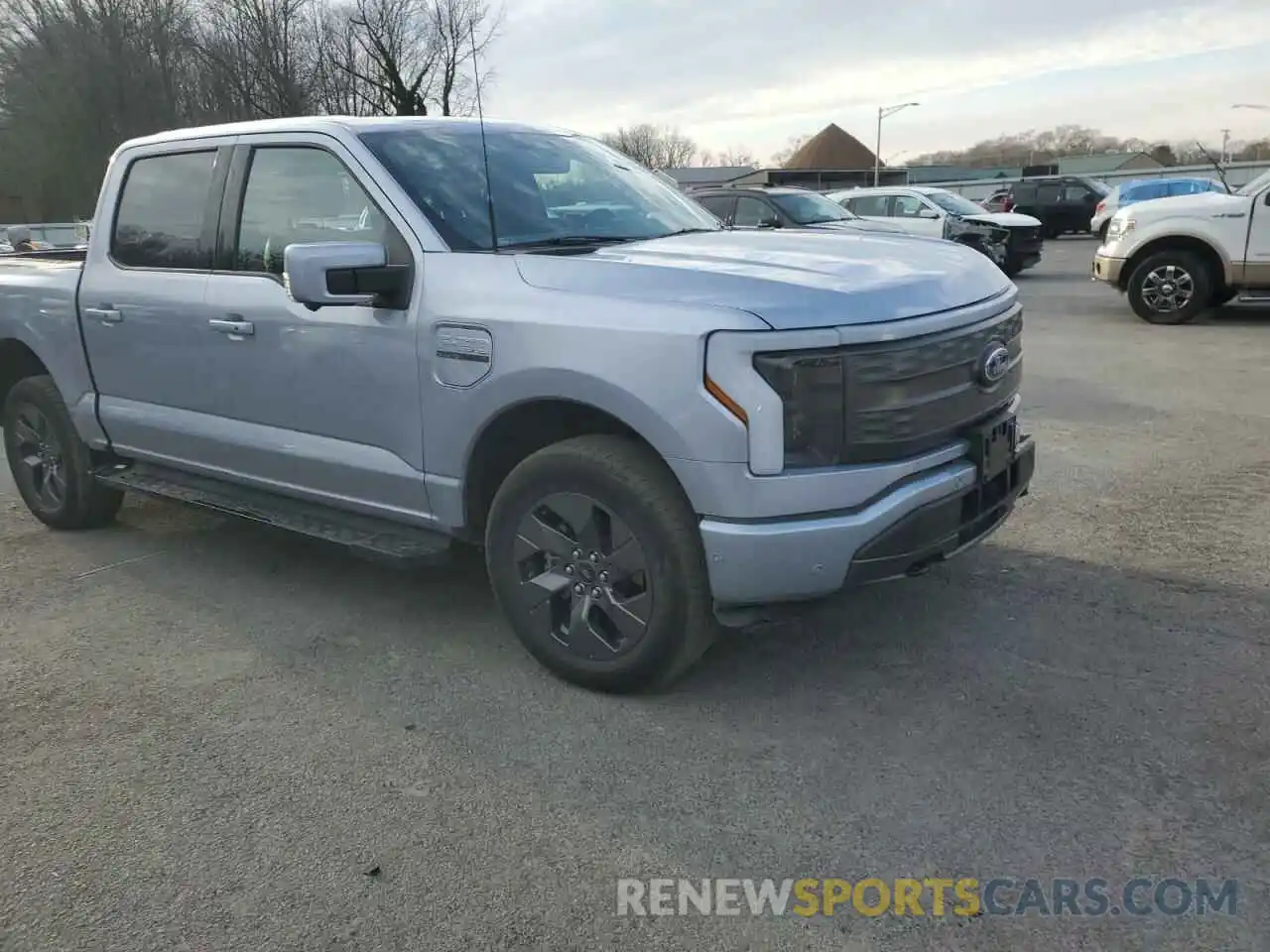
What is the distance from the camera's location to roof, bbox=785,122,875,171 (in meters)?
102

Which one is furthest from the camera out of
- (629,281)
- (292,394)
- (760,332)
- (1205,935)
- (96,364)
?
(96,364)

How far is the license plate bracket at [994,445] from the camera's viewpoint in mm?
3322

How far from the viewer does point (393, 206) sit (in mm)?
3705

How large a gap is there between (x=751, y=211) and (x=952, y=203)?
5.65 meters

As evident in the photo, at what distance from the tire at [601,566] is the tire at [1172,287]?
1032 centimetres

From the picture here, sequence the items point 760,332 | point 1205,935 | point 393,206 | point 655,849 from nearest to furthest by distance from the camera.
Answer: point 1205,935 → point 655,849 → point 760,332 → point 393,206

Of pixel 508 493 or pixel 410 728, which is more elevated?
pixel 508 493

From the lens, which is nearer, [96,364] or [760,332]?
[760,332]

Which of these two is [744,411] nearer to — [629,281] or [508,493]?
[629,281]

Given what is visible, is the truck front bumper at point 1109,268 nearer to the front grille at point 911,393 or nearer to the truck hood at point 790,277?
the truck hood at point 790,277

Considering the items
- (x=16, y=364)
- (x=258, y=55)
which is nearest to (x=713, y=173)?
(x=258, y=55)

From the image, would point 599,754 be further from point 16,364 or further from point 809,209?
point 809,209

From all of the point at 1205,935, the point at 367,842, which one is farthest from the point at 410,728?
Answer: the point at 1205,935

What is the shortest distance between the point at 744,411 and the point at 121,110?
52.7m
